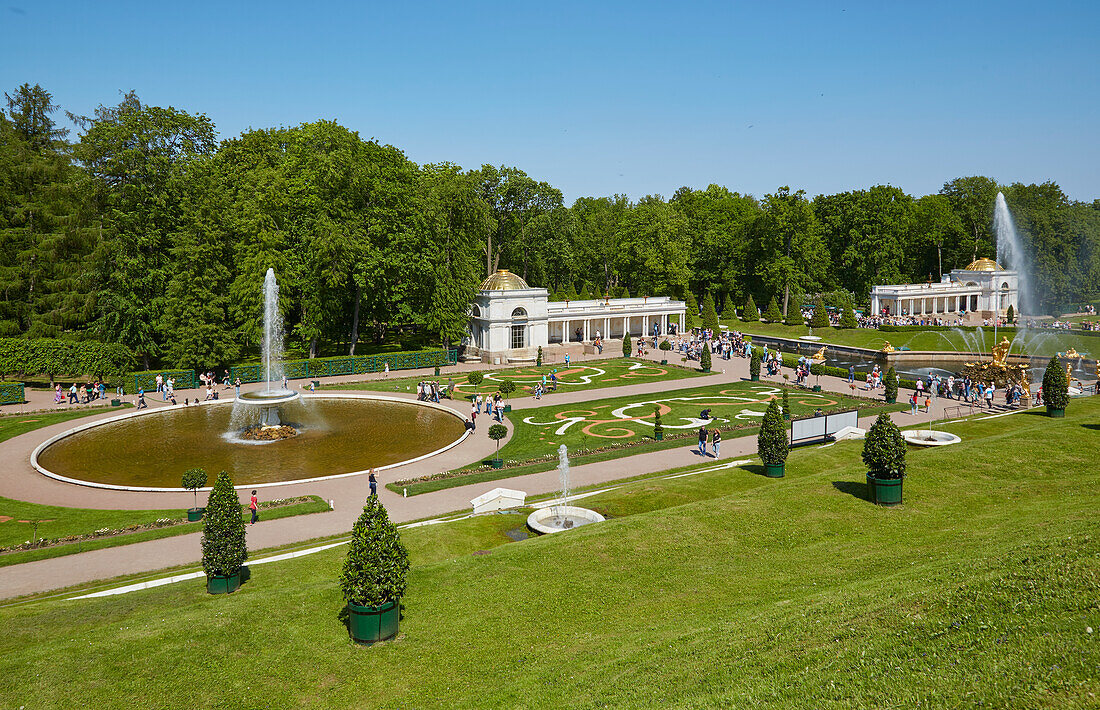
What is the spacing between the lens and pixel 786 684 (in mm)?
9695

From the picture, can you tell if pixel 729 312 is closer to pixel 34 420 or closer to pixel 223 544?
pixel 34 420

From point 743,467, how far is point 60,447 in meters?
29.8

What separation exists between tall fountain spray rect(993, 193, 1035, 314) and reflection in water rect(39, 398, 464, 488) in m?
79.1

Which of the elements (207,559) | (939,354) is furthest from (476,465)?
(939,354)

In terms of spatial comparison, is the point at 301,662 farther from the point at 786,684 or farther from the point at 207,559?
the point at 786,684

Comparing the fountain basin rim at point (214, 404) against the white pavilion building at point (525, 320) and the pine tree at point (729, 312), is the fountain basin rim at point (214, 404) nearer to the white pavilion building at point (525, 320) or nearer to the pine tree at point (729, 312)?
the white pavilion building at point (525, 320)

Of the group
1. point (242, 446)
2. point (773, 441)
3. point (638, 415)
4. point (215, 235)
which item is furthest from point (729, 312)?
point (242, 446)

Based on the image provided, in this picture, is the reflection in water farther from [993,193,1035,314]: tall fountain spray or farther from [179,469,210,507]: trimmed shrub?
[993,193,1035,314]: tall fountain spray

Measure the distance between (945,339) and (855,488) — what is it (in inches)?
2083

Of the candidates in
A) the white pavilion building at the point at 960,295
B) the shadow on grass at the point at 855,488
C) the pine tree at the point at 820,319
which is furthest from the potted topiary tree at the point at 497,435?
the white pavilion building at the point at 960,295

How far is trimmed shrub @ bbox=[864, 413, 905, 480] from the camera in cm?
1920

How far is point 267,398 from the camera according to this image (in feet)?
113

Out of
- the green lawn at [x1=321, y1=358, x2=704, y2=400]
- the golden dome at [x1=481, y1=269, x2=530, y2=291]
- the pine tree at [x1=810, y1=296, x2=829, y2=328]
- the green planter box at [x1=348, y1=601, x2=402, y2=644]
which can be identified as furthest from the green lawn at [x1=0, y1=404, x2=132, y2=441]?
the pine tree at [x1=810, y1=296, x2=829, y2=328]

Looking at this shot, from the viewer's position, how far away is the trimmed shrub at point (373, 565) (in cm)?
1256
